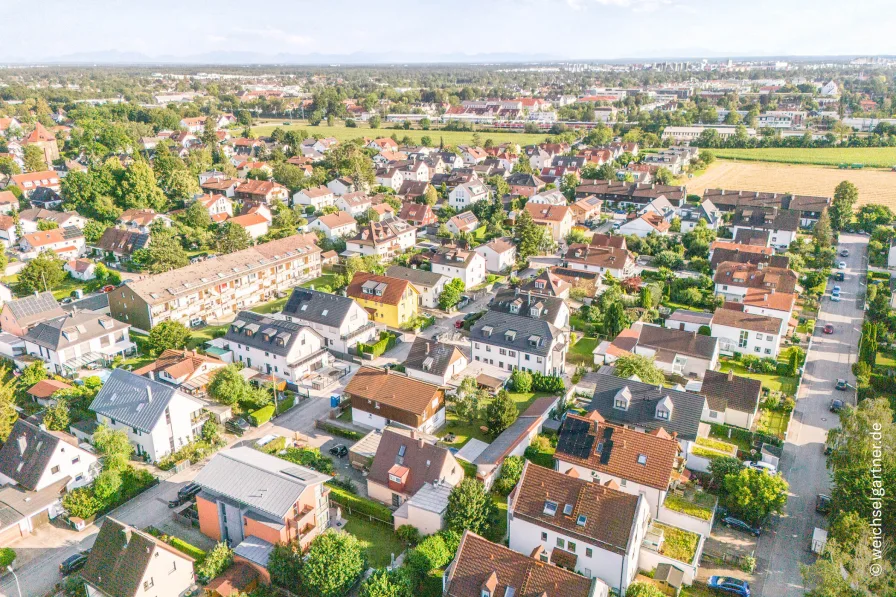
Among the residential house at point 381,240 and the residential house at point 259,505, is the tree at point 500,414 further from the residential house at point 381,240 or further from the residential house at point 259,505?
the residential house at point 381,240

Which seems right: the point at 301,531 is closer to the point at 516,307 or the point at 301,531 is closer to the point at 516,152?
the point at 516,307

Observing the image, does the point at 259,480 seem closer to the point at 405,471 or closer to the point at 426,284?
the point at 405,471

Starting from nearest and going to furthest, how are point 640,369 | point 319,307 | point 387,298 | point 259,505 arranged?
1. point 259,505
2. point 640,369
3. point 319,307
4. point 387,298

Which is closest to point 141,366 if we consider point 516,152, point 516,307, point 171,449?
point 171,449

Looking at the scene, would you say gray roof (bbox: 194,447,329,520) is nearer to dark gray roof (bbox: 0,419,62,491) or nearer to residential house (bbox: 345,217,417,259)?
dark gray roof (bbox: 0,419,62,491)

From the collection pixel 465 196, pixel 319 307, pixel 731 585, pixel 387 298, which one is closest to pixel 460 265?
pixel 387 298

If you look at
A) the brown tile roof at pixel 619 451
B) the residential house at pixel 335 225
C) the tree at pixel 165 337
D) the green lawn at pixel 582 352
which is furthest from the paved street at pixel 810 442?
the residential house at pixel 335 225
